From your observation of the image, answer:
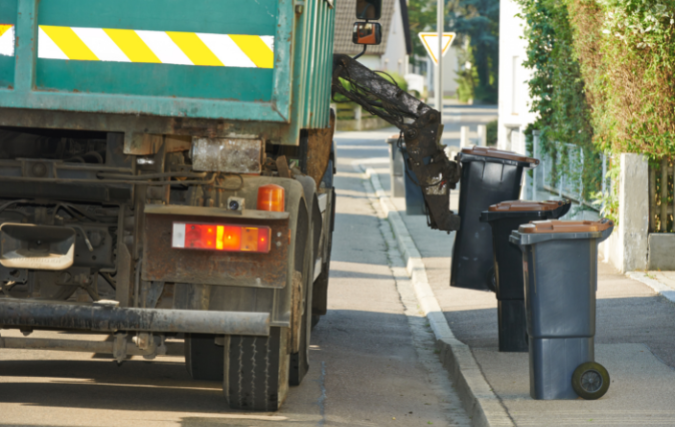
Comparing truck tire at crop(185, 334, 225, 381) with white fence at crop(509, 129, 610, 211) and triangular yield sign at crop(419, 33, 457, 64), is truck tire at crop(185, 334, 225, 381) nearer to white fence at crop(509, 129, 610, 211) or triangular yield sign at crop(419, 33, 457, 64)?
white fence at crop(509, 129, 610, 211)

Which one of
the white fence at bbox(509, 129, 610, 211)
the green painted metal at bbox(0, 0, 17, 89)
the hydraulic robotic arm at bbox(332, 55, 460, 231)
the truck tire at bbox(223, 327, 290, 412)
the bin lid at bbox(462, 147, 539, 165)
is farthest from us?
the white fence at bbox(509, 129, 610, 211)

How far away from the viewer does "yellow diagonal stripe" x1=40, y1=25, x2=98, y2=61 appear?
4.41 metres

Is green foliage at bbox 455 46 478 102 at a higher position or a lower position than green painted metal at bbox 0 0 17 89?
higher

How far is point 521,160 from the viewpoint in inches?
320

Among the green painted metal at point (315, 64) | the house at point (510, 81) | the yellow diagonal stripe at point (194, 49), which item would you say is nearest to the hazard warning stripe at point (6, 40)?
the yellow diagonal stripe at point (194, 49)

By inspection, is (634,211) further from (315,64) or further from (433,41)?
(433,41)

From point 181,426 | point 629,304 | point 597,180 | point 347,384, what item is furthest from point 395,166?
point 181,426

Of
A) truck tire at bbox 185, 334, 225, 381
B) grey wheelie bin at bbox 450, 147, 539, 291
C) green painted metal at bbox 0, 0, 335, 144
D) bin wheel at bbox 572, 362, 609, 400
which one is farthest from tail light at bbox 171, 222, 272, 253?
grey wheelie bin at bbox 450, 147, 539, 291

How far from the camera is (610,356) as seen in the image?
21.9ft

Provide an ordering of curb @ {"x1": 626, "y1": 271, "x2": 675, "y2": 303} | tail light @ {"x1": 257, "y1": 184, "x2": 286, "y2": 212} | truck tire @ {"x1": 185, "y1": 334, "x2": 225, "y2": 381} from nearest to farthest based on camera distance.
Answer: tail light @ {"x1": 257, "y1": 184, "x2": 286, "y2": 212}
truck tire @ {"x1": 185, "y1": 334, "x2": 225, "y2": 381}
curb @ {"x1": 626, "y1": 271, "x2": 675, "y2": 303}

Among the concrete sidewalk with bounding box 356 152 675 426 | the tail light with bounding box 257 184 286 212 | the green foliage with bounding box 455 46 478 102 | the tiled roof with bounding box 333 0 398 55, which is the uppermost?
the green foliage with bounding box 455 46 478 102

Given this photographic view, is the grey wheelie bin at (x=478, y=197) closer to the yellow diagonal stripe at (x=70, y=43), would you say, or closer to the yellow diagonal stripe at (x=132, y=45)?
the yellow diagonal stripe at (x=132, y=45)

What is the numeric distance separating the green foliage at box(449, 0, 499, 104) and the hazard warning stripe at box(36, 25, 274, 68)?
63492mm

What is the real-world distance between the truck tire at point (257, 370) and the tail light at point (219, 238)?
2.33ft
